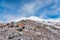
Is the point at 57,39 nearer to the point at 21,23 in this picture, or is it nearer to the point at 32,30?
the point at 32,30

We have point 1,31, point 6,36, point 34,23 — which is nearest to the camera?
point 6,36

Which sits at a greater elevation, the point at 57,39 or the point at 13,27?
the point at 13,27

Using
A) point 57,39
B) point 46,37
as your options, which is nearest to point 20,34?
point 46,37

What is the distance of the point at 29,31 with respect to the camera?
28.1 metres

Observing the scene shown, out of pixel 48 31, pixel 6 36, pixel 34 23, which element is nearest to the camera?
pixel 6 36

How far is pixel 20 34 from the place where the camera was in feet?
86.5

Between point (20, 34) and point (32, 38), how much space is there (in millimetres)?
1907

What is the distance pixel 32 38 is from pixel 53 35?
3916 millimetres

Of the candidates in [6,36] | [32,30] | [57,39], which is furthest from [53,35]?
[6,36]

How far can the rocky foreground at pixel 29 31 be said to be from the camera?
84.9 feet

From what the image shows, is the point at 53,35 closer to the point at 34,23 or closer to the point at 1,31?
the point at 34,23

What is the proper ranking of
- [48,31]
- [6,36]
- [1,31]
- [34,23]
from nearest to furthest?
[6,36], [1,31], [48,31], [34,23]

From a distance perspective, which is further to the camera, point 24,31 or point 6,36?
point 24,31

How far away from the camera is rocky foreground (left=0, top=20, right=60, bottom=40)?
84.9ft
